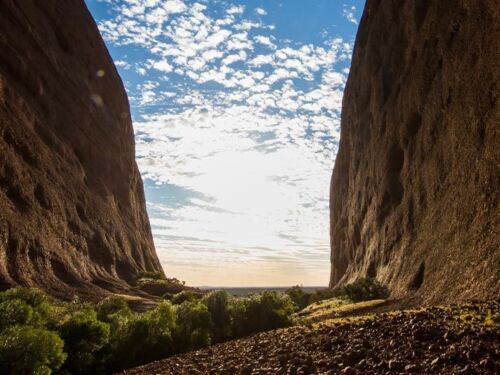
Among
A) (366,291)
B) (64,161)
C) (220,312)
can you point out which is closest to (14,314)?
(220,312)

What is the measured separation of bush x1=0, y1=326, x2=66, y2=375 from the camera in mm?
15914

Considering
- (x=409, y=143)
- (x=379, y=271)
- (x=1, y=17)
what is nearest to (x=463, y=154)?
(x=409, y=143)

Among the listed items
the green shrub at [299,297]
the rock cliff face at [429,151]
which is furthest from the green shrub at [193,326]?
the green shrub at [299,297]

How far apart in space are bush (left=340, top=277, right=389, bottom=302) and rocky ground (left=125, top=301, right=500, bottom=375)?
74.4ft

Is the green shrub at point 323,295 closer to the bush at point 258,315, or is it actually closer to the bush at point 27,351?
the bush at point 258,315

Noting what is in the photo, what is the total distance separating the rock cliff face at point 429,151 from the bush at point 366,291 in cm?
137

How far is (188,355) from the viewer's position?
21.2 metres

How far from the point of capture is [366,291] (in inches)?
1713

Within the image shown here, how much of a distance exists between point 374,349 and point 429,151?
105 ft

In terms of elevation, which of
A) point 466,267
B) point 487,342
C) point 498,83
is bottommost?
point 487,342

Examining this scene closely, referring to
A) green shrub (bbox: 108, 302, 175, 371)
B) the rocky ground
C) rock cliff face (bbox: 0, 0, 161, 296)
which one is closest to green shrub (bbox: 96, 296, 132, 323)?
green shrub (bbox: 108, 302, 175, 371)

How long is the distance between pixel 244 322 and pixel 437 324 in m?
13.7

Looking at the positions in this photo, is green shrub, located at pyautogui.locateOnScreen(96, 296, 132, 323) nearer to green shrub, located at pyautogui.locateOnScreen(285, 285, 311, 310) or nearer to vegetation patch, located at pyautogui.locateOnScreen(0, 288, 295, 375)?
vegetation patch, located at pyautogui.locateOnScreen(0, 288, 295, 375)

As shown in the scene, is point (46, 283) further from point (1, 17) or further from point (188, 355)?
point (1, 17)
